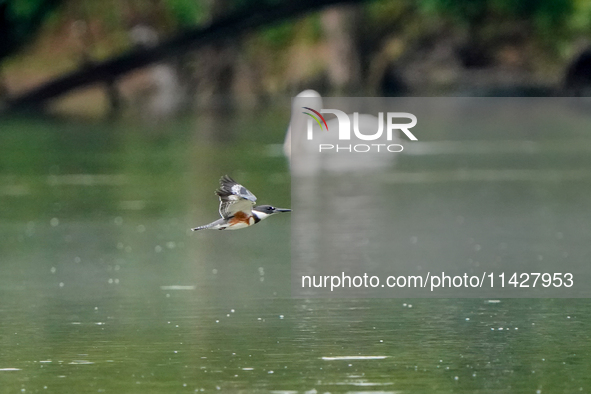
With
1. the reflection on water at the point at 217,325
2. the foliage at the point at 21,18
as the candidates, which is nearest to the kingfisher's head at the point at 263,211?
the reflection on water at the point at 217,325

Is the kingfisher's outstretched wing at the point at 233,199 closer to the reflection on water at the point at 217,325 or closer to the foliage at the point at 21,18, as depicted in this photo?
the reflection on water at the point at 217,325

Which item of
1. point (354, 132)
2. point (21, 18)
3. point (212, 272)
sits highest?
point (21, 18)

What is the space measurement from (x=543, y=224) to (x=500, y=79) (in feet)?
118

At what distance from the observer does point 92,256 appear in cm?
1145

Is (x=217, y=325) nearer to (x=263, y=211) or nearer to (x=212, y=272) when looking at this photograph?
(x=263, y=211)

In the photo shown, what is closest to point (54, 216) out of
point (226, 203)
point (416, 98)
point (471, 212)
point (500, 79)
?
point (471, 212)

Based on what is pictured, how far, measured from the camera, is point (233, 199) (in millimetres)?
8344

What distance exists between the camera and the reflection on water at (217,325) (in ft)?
22.0

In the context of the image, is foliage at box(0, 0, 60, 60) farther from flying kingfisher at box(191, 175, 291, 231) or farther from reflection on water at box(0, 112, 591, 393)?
flying kingfisher at box(191, 175, 291, 231)

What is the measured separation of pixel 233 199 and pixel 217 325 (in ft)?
2.32

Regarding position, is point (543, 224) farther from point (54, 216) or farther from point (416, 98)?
point (416, 98)

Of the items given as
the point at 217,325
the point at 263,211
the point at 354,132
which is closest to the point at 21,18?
the point at 354,132

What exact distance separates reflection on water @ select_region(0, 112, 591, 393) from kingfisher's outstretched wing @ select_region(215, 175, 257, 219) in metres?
0.60

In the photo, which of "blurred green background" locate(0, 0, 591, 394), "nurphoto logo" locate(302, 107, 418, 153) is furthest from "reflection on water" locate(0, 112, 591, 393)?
"nurphoto logo" locate(302, 107, 418, 153)
